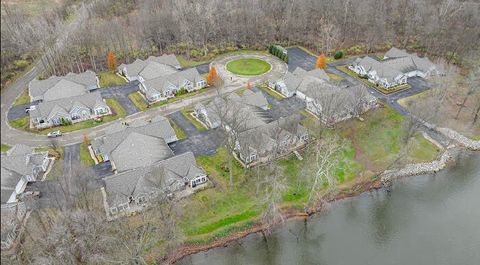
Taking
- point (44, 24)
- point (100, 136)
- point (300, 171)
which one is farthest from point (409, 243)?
point (44, 24)

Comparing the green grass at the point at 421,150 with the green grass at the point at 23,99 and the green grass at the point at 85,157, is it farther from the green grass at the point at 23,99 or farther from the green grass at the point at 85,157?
the green grass at the point at 23,99

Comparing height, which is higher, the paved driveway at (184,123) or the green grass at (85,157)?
the green grass at (85,157)

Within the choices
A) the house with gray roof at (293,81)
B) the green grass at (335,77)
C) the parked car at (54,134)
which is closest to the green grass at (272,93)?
the house with gray roof at (293,81)

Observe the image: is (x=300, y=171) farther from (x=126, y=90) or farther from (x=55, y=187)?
(x=126, y=90)

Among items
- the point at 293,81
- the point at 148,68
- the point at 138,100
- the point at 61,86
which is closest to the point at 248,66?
the point at 293,81

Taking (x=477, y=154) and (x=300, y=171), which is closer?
(x=300, y=171)
